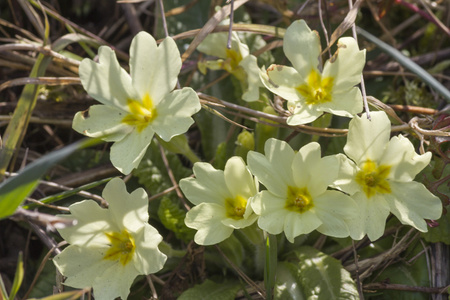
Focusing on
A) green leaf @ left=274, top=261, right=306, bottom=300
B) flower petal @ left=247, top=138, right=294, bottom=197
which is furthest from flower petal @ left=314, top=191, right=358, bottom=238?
green leaf @ left=274, top=261, right=306, bottom=300

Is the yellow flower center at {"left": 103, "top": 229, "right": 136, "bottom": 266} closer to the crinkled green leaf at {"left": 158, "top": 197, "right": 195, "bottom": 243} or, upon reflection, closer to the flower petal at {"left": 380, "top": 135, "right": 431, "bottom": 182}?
the crinkled green leaf at {"left": 158, "top": 197, "right": 195, "bottom": 243}

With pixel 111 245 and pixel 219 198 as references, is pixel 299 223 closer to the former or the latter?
pixel 219 198

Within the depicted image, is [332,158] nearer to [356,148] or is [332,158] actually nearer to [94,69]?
[356,148]

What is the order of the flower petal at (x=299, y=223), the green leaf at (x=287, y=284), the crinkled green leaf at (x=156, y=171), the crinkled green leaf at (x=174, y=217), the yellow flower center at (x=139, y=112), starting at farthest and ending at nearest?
the crinkled green leaf at (x=156, y=171) → the crinkled green leaf at (x=174, y=217) → the green leaf at (x=287, y=284) → the yellow flower center at (x=139, y=112) → the flower petal at (x=299, y=223)

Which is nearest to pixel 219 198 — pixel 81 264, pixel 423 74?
pixel 81 264

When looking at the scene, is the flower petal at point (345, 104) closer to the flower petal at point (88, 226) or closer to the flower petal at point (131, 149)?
the flower petal at point (131, 149)

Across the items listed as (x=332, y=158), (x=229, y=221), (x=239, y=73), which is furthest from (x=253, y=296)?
(x=239, y=73)

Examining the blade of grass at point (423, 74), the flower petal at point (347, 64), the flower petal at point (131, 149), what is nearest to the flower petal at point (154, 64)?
the flower petal at point (131, 149)
